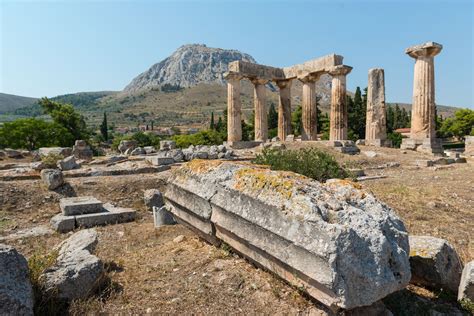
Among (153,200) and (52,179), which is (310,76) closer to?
(153,200)

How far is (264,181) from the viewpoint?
358 cm

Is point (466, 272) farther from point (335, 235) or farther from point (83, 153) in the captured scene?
point (83, 153)

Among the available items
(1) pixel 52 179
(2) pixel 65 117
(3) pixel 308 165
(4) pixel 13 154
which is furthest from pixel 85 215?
(2) pixel 65 117

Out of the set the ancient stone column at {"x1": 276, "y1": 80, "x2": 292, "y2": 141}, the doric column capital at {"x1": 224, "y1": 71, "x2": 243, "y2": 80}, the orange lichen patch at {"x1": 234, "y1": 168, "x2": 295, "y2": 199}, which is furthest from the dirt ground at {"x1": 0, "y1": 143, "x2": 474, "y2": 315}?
the ancient stone column at {"x1": 276, "y1": 80, "x2": 292, "y2": 141}

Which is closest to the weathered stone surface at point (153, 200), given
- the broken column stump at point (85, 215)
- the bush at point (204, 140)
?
the broken column stump at point (85, 215)

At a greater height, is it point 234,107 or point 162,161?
point 234,107

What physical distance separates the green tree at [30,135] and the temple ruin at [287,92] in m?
20.4

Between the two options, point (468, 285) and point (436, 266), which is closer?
point (468, 285)

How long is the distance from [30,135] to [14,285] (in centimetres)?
3530

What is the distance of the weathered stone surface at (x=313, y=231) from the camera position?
8.96ft

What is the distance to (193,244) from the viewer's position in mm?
4613

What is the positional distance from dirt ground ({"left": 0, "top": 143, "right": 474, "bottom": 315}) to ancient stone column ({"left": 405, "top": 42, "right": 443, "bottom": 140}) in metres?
12.0

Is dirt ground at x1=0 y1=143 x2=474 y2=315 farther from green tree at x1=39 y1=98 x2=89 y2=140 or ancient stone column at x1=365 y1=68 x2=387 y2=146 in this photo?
green tree at x1=39 y1=98 x2=89 y2=140

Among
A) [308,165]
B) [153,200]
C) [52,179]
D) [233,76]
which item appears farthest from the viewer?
[233,76]
